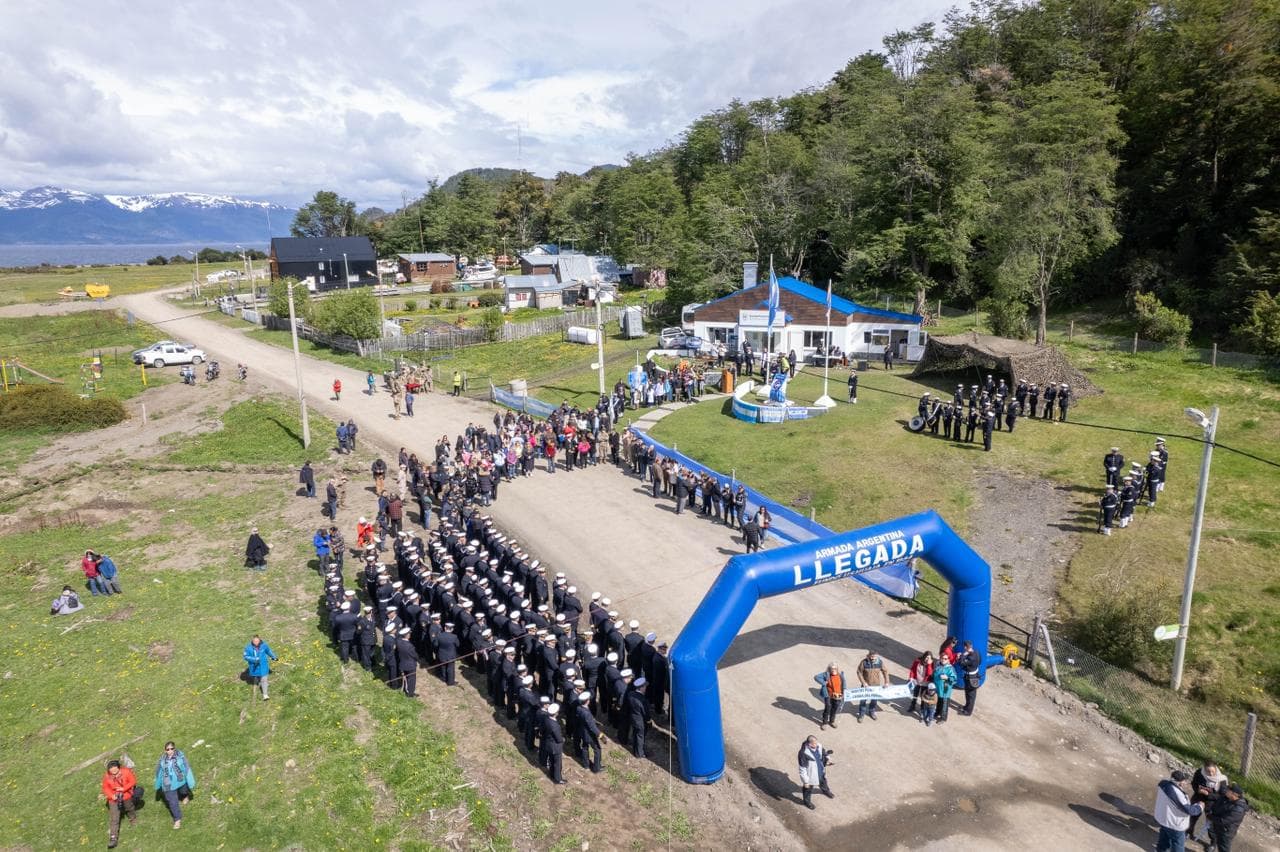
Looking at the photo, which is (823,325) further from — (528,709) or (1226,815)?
(1226,815)

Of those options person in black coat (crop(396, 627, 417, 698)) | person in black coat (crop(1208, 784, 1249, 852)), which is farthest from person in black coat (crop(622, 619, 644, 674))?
person in black coat (crop(1208, 784, 1249, 852))

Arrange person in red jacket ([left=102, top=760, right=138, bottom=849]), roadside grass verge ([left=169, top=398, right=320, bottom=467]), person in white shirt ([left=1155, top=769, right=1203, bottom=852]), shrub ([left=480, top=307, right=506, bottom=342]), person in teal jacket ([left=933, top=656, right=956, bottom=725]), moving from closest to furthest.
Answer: person in white shirt ([left=1155, top=769, right=1203, bottom=852])
person in red jacket ([left=102, top=760, right=138, bottom=849])
person in teal jacket ([left=933, top=656, right=956, bottom=725])
roadside grass verge ([left=169, top=398, right=320, bottom=467])
shrub ([left=480, top=307, right=506, bottom=342])

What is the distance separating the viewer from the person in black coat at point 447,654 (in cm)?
1437

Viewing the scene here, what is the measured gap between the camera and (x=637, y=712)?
40.5 feet

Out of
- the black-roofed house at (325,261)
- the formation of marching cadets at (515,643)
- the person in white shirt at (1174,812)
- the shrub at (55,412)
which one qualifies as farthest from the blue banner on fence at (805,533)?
the black-roofed house at (325,261)

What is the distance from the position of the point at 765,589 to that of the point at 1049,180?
36.2 meters

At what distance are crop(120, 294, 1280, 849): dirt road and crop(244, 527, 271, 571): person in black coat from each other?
6854mm

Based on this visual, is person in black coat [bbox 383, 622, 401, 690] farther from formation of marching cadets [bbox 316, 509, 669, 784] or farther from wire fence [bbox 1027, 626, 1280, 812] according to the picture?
wire fence [bbox 1027, 626, 1280, 812]

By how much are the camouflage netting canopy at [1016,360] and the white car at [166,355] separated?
42302 millimetres

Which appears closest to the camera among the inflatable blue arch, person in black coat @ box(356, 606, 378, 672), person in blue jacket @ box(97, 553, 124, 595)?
the inflatable blue arch

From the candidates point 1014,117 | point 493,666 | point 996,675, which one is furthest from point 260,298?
point 996,675

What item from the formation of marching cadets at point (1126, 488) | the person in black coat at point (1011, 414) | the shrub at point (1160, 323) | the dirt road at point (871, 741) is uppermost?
the shrub at point (1160, 323)

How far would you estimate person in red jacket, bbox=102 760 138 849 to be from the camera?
34.9ft

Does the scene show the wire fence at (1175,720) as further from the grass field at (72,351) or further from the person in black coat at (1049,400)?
the grass field at (72,351)
